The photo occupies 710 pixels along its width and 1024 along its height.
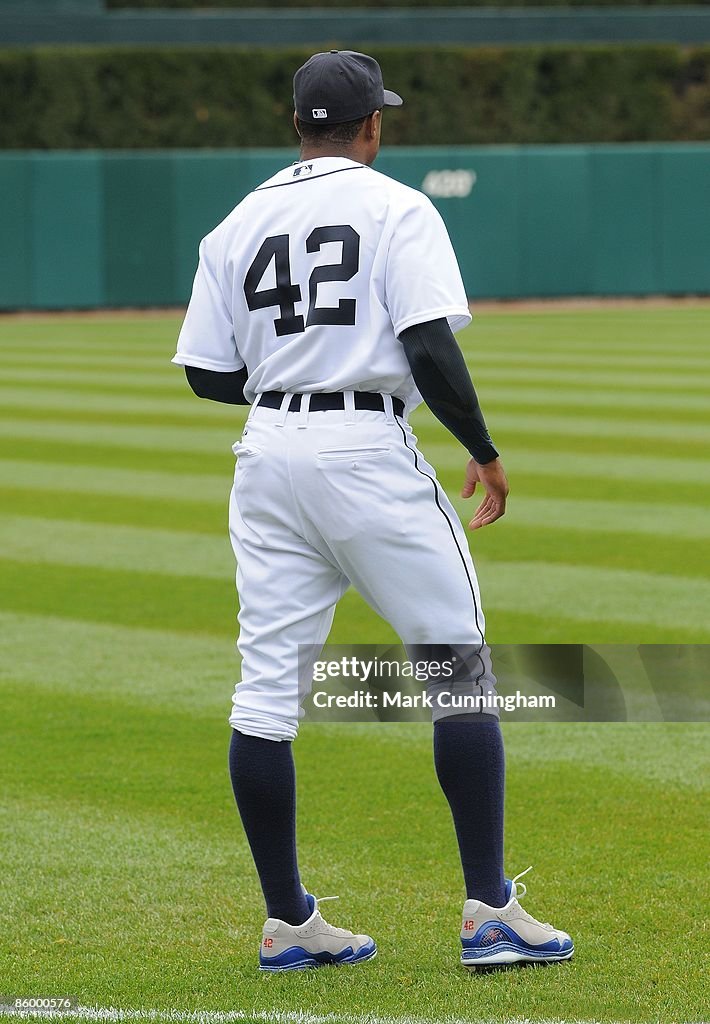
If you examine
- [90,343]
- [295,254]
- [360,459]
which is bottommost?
[90,343]

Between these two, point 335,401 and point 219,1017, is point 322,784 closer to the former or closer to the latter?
point 219,1017

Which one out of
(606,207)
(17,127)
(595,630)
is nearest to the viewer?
(595,630)

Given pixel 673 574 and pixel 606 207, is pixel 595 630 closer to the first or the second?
pixel 673 574

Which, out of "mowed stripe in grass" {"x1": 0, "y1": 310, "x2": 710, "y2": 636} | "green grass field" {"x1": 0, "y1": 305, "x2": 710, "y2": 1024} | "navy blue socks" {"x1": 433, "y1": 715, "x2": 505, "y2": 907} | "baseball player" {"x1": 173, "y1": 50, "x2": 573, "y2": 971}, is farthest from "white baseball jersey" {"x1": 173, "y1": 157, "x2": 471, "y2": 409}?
"mowed stripe in grass" {"x1": 0, "y1": 310, "x2": 710, "y2": 636}

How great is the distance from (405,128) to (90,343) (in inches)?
519

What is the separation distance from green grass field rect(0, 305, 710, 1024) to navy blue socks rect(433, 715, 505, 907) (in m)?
0.21

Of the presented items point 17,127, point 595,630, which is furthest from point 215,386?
point 17,127

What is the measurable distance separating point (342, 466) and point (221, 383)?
1.47 feet

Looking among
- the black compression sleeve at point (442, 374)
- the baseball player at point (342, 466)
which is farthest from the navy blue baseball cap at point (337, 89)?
the black compression sleeve at point (442, 374)

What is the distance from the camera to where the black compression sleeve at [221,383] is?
3502 millimetres

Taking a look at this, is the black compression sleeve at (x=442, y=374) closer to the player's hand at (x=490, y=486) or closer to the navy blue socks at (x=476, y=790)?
the player's hand at (x=490, y=486)

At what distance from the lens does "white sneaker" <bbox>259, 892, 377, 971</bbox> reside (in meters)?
3.39

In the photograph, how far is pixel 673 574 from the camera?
7512 mm

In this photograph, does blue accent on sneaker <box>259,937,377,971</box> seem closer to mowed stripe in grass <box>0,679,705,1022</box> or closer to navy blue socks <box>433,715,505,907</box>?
mowed stripe in grass <box>0,679,705,1022</box>
